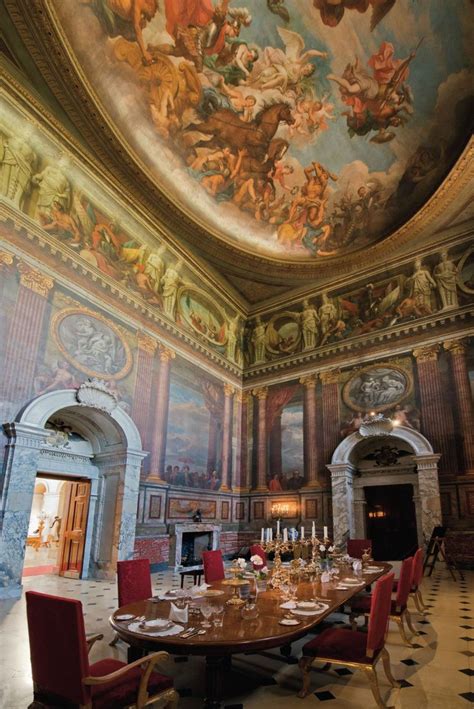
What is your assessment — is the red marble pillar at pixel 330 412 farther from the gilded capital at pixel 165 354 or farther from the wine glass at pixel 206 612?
the wine glass at pixel 206 612

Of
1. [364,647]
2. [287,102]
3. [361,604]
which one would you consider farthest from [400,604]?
[287,102]

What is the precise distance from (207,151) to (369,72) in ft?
16.9

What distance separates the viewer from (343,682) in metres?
4.20

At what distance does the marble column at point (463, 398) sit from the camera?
1211 cm

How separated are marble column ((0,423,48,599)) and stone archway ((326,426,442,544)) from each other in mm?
8814

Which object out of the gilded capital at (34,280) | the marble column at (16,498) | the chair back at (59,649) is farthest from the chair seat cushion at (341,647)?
the gilded capital at (34,280)

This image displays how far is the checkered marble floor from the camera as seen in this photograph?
12.5ft

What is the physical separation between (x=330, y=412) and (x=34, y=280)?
1004 centimetres

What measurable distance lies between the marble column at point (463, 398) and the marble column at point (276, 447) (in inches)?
239

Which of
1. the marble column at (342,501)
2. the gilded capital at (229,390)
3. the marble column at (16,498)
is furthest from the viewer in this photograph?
the gilded capital at (229,390)

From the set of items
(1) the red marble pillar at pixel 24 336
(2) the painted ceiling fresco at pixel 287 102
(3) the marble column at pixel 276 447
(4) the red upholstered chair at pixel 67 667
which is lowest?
(4) the red upholstered chair at pixel 67 667

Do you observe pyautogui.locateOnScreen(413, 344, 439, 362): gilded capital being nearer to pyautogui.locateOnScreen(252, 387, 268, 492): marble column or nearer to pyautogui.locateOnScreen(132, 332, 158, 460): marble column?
pyautogui.locateOnScreen(252, 387, 268, 492): marble column

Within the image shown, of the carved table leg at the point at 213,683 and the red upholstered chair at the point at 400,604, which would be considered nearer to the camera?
the carved table leg at the point at 213,683

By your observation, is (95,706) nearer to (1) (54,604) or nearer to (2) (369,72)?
(1) (54,604)
